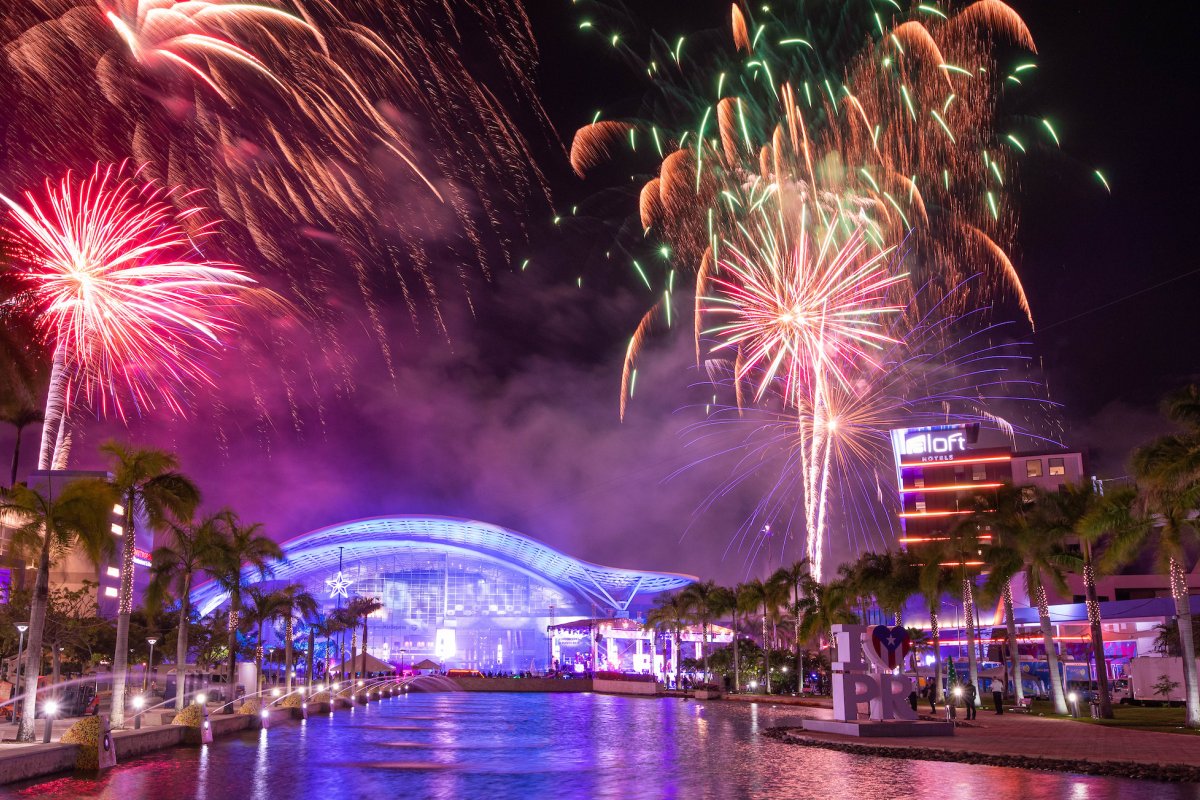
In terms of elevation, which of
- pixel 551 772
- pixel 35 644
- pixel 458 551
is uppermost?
pixel 458 551

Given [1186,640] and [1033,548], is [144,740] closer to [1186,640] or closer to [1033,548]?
[1186,640]

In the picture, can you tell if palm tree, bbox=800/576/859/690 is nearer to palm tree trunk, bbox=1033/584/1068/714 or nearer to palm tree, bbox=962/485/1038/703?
palm tree, bbox=962/485/1038/703

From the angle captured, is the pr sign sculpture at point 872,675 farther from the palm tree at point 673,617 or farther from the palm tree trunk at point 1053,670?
the palm tree at point 673,617

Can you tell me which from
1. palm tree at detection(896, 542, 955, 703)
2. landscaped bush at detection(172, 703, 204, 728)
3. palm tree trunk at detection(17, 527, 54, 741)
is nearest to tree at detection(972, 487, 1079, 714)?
palm tree at detection(896, 542, 955, 703)

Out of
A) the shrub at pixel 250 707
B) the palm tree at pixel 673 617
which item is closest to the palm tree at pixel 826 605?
the palm tree at pixel 673 617

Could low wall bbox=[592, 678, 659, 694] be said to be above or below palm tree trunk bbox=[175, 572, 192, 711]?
below

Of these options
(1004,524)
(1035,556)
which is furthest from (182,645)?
(1035,556)

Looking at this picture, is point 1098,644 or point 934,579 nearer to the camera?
point 1098,644

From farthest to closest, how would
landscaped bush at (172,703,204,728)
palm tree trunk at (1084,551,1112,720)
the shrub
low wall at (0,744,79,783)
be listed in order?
palm tree trunk at (1084,551,1112,720)
the shrub
landscaped bush at (172,703,204,728)
low wall at (0,744,79,783)
